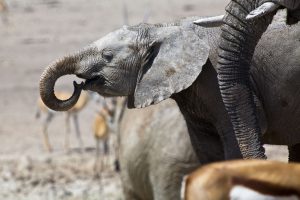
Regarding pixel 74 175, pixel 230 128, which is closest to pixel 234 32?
pixel 230 128

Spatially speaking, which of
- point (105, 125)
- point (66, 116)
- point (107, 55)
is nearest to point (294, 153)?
point (107, 55)

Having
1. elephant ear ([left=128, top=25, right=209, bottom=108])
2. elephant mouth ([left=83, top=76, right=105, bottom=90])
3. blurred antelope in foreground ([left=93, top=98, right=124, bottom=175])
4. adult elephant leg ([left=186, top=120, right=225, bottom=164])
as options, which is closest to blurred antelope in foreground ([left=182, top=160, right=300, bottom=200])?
elephant ear ([left=128, top=25, right=209, bottom=108])

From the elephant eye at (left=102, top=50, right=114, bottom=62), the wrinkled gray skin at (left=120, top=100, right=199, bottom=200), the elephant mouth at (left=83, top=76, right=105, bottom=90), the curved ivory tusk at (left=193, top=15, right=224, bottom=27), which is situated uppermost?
the curved ivory tusk at (left=193, top=15, right=224, bottom=27)

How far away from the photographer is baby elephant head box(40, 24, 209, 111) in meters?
6.71

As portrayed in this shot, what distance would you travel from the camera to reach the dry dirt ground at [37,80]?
11.5m

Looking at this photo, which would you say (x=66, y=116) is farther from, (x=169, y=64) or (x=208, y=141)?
(x=169, y=64)

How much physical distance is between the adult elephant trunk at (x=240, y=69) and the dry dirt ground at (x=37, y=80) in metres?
Answer: 4.57

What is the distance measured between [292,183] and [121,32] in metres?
2.60

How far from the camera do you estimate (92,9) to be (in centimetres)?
2342

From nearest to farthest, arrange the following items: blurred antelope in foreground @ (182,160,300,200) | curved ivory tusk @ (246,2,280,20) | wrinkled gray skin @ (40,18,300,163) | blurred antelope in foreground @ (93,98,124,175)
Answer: blurred antelope in foreground @ (182,160,300,200) < curved ivory tusk @ (246,2,280,20) < wrinkled gray skin @ (40,18,300,163) < blurred antelope in foreground @ (93,98,124,175)

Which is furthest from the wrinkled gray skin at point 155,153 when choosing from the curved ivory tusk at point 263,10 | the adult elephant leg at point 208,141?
the curved ivory tusk at point 263,10

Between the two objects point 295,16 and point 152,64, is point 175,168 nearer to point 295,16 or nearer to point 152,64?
point 152,64

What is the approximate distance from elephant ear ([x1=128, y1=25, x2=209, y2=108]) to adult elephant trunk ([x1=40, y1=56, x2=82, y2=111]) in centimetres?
33

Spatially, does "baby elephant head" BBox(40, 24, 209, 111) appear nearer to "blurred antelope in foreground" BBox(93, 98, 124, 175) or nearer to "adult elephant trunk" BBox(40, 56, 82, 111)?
"adult elephant trunk" BBox(40, 56, 82, 111)
